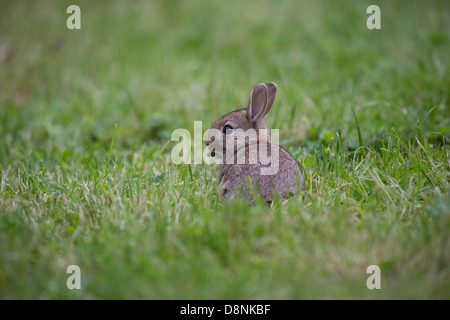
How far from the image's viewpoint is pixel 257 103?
4.08m

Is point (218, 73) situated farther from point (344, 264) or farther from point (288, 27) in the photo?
point (344, 264)

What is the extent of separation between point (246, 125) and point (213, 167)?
0.51 m

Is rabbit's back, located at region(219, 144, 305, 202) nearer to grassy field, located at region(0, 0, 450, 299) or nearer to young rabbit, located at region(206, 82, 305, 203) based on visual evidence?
young rabbit, located at region(206, 82, 305, 203)

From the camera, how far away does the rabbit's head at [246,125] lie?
13.3ft

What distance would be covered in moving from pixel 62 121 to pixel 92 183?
8.58 feet

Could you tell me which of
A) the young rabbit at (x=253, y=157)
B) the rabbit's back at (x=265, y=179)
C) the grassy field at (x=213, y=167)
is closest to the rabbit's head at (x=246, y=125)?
the young rabbit at (x=253, y=157)

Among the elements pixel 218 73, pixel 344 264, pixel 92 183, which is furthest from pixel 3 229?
pixel 218 73

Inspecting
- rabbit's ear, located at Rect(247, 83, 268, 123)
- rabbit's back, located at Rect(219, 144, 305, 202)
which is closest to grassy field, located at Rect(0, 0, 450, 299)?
rabbit's back, located at Rect(219, 144, 305, 202)

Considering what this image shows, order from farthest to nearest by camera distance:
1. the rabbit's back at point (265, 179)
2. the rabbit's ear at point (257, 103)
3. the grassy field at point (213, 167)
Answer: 1. the rabbit's ear at point (257, 103)
2. the rabbit's back at point (265, 179)
3. the grassy field at point (213, 167)

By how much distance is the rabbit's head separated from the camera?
4.05 m

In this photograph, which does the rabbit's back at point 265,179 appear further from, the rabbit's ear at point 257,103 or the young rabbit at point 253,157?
the rabbit's ear at point 257,103

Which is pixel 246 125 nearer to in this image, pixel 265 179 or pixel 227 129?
pixel 227 129

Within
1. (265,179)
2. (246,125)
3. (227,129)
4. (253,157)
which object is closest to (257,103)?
(246,125)
